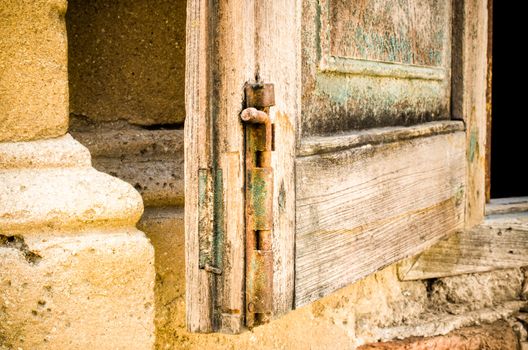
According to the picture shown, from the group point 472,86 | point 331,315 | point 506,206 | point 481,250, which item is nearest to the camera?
point 331,315

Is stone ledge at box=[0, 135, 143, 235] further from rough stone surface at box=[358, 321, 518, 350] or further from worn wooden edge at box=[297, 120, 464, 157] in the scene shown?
rough stone surface at box=[358, 321, 518, 350]

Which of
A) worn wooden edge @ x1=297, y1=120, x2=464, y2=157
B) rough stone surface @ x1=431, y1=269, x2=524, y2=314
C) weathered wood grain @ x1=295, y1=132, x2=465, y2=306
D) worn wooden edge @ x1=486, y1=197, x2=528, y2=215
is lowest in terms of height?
rough stone surface @ x1=431, y1=269, x2=524, y2=314

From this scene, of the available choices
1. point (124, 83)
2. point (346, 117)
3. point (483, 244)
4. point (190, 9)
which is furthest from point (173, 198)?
point (483, 244)

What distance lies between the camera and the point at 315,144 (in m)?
1.29

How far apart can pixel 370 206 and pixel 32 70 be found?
70 cm

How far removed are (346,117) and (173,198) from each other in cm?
39

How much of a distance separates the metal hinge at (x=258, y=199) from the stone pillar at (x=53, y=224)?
0.65 feet

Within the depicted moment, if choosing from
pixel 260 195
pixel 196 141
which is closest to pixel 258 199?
pixel 260 195

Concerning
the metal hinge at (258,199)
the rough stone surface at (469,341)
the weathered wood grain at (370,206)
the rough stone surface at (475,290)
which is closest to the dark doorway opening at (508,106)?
the rough stone surface at (475,290)

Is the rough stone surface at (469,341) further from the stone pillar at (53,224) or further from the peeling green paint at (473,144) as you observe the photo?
the stone pillar at (53,224)

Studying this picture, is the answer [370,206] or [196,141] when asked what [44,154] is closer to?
Result: [196,141]

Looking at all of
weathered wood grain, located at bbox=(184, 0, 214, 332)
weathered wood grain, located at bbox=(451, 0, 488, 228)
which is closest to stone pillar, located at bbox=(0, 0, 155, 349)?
weathered wood grain, located at bbox=(184, 0, 214, 332)

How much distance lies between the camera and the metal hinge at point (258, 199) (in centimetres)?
111

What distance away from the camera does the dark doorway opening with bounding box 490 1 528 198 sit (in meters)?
4.16
